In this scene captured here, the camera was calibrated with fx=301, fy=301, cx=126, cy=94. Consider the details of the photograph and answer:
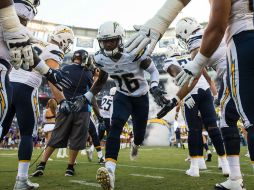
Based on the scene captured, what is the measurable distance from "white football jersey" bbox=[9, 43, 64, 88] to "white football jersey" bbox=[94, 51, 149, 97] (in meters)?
0.52

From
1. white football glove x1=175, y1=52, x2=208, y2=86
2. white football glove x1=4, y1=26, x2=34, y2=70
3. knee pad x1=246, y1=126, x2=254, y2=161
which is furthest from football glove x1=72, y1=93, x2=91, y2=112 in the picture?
knee pad x1=246, y1=126, x2=254, y2=161

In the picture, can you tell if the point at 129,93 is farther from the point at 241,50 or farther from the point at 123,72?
the point at 241,50

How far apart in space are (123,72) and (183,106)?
4.54 ft

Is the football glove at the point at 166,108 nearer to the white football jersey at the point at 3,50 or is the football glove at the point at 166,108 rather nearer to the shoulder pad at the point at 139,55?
the shoulder pad at the point at 139,55

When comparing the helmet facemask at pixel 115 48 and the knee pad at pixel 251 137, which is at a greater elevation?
the helmet facemask at pixel 115 48

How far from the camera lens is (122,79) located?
3809 mm

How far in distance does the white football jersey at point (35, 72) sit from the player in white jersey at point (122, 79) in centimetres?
51

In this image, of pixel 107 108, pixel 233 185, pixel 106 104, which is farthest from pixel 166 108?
pixel 106 104

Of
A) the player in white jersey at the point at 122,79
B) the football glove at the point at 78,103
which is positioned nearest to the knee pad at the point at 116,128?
the player in white jersey at the point at 122,79

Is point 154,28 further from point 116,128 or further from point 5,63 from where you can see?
point 116,128

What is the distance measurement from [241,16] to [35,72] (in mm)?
2359

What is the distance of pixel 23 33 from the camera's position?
6.66 feet

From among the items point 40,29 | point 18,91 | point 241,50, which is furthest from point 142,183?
point 40,29

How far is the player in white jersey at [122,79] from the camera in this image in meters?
3.51
